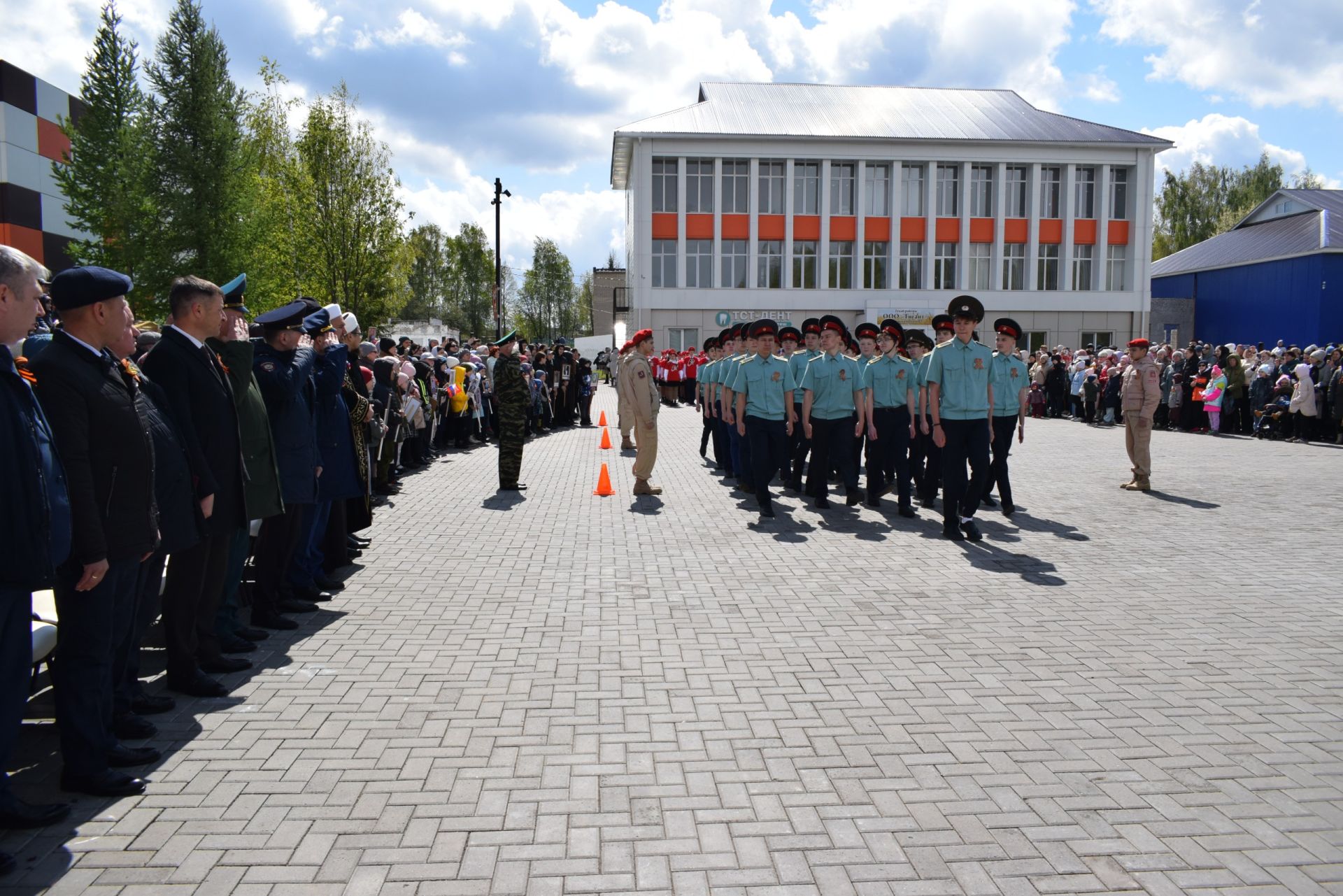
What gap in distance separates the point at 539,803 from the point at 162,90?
35620mm

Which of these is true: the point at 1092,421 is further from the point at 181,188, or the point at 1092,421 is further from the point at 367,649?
the point at 181,188

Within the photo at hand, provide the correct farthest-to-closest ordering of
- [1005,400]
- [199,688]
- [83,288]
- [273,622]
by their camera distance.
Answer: [1005,400]
[273,622]
[199,688]
[83,288]

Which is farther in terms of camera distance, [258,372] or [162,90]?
[162,90]

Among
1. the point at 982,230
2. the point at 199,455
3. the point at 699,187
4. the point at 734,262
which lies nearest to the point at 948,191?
the point at 982,230

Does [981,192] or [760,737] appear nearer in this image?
[760,737]

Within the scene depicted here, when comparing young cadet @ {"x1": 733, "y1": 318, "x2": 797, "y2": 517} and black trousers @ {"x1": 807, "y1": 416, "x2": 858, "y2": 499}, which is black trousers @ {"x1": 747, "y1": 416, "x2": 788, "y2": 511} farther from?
black trousers @ {"x1": 807, "y1": 416, "x2": 858, "y2": 499}

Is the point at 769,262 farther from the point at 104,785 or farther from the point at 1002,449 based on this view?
the point at 104,785

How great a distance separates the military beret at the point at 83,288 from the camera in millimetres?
3900

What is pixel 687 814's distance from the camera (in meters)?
3.68

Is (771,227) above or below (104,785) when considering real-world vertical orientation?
above

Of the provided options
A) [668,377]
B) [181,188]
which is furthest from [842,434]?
[181,188]

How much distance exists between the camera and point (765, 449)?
1091cm

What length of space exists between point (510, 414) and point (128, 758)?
890 centimetres

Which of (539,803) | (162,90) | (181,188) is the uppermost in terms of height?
(162,90)
